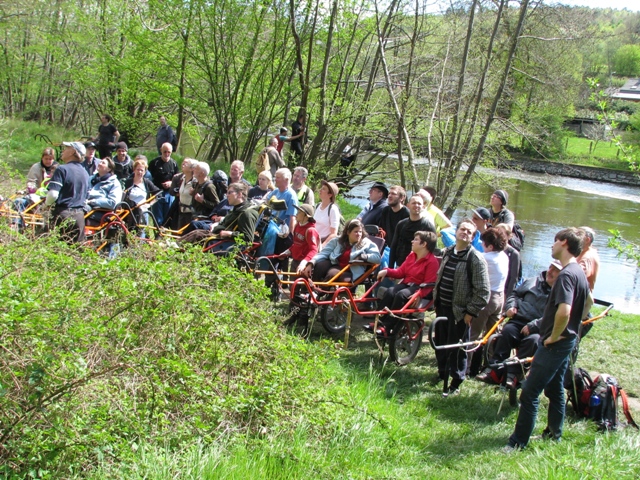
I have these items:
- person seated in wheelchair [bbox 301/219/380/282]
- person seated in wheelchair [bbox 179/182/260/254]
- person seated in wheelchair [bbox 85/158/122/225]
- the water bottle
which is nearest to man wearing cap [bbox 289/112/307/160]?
person seated in wheelchair [bbox 85/158/122/225]

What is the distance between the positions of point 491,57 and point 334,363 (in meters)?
8.64

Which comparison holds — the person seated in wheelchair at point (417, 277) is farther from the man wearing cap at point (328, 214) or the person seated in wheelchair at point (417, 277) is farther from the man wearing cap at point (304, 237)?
the man wearing cap at point (328, 214)

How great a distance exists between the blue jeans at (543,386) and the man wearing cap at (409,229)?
9.40 ft

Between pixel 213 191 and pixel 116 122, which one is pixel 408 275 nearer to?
pixel 213 191

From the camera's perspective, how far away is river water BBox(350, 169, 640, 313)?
14.4m

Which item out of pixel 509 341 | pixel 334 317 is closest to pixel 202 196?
pixel 334 317

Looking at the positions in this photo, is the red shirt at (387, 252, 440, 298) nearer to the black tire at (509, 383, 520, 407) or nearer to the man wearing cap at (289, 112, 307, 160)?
the black tire at (509, 383, 520, 407)

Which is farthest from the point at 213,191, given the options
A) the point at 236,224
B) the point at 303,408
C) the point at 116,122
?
the point at 116,122

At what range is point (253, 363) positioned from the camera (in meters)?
4.43

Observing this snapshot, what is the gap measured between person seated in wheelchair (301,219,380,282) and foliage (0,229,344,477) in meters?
2.17

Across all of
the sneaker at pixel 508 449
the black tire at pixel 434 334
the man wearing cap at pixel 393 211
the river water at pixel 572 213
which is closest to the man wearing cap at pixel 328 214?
the man wearing cap at pixel 393 211

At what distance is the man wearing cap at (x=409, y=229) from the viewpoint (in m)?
7.55

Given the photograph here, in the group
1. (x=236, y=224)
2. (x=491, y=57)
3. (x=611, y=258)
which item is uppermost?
(x=491, y=57)

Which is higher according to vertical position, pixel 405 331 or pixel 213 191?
pixel 213 191
